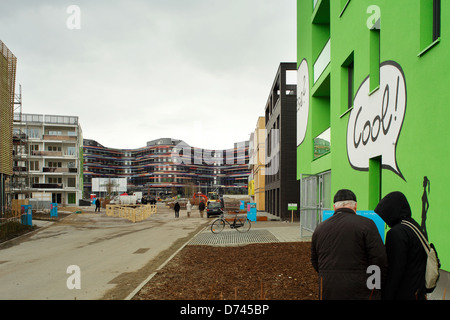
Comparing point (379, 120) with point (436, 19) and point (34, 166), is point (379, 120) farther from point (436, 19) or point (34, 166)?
point (34, 166)

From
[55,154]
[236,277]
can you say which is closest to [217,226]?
[236,277]

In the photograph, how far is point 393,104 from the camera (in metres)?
7.46

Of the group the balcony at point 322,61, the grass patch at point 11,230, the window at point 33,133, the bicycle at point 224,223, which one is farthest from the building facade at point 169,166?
the balcony at point 322,61

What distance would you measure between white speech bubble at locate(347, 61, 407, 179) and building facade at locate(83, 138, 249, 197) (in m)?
114

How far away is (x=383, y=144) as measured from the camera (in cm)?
804

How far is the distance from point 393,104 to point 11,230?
1885 cm

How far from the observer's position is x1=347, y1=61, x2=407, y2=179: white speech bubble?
7238 millimetres

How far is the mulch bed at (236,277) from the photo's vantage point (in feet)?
18.9

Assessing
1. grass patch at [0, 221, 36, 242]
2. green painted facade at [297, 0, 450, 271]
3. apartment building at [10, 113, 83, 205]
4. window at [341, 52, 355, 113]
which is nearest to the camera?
green painted facade at [297, 0, 450, 271]

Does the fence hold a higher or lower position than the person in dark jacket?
lower

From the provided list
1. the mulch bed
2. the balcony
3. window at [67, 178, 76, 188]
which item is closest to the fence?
the mulch bed

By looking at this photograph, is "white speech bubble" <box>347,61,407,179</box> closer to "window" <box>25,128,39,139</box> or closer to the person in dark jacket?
the person in dark jacket
